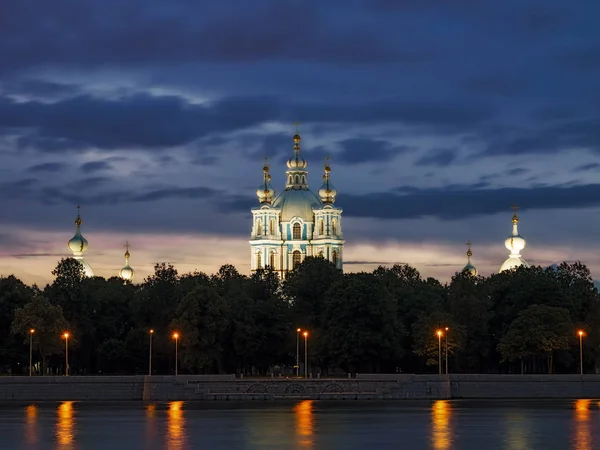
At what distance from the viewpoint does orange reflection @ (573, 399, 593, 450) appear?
82.5 metres

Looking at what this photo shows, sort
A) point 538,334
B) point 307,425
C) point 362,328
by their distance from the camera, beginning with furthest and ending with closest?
1. point 362,328
2. point 538,334
3. point 307,425

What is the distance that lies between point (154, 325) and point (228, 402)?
31138mm

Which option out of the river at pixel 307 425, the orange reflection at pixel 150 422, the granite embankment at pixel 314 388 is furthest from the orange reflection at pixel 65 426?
the granite embankment at pixel 314 388

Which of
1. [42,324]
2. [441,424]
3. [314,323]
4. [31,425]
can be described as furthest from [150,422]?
[314,323]

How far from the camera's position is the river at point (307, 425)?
276 feet

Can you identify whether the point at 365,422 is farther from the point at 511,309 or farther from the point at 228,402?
the point at 511,309

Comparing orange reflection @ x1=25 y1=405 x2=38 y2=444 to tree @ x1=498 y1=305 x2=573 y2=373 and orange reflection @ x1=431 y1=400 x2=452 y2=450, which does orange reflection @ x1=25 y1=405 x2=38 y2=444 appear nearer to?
orange reflection @ x1=431 y1=400 x2=452 y2=450

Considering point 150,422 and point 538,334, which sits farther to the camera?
point 538,334

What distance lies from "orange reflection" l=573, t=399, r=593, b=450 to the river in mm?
55

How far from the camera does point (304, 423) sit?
323ft

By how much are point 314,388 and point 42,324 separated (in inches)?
1054

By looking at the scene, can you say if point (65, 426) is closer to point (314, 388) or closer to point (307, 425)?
point (307, 425)

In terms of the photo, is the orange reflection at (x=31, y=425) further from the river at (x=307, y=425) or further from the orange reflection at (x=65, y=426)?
the orange reflection at (x=65, y=426)

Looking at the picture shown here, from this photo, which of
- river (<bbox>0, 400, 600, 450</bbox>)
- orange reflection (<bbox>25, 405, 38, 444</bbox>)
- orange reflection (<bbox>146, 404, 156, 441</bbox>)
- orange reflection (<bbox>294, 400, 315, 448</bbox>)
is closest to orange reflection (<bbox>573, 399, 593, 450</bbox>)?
river (<bbox>0, 400, 600, 450</bbox>)
